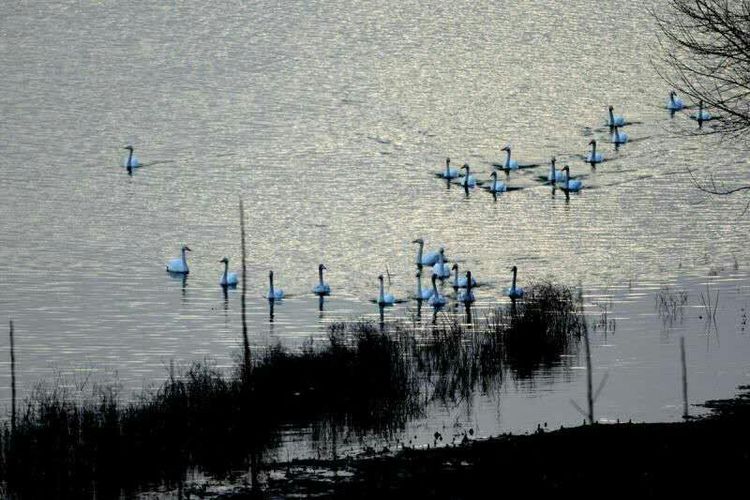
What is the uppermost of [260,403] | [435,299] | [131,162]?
[131,162]

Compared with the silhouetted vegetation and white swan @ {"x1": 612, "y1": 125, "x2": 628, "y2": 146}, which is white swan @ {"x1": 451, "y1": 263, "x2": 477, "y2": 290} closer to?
the silhouetted vegetation

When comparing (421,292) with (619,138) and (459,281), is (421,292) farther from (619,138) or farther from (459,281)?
(619,138)

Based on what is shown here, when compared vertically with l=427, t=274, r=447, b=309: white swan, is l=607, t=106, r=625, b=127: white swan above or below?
above

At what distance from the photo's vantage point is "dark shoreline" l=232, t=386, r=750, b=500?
19438 mm

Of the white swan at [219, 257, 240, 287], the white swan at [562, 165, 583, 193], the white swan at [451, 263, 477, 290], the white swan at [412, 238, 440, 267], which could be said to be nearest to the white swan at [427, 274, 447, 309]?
the white swan at [451, 263, 477, 290]

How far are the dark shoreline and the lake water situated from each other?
393 centimetres

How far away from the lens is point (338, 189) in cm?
6169

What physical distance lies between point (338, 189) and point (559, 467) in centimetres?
4171

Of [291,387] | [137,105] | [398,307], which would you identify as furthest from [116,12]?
[291,387]

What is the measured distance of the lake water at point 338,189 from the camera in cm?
3562

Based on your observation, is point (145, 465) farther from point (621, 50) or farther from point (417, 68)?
point (621, 50)

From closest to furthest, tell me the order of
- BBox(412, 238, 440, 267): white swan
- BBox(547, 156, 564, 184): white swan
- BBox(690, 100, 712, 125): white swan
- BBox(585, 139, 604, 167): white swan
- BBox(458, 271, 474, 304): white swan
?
BBox(458, 271, 474, 304): white swan, BBox(412, 238, 440, 267): white swan, BBox(547, 156, 564, 184): white swan, BBox(585, 139, 604, 167): white swan, BBox(690, 100, 712, 125): white swan

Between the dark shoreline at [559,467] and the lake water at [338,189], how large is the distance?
393 centimetres

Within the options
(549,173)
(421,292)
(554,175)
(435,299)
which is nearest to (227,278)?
(421,292)
